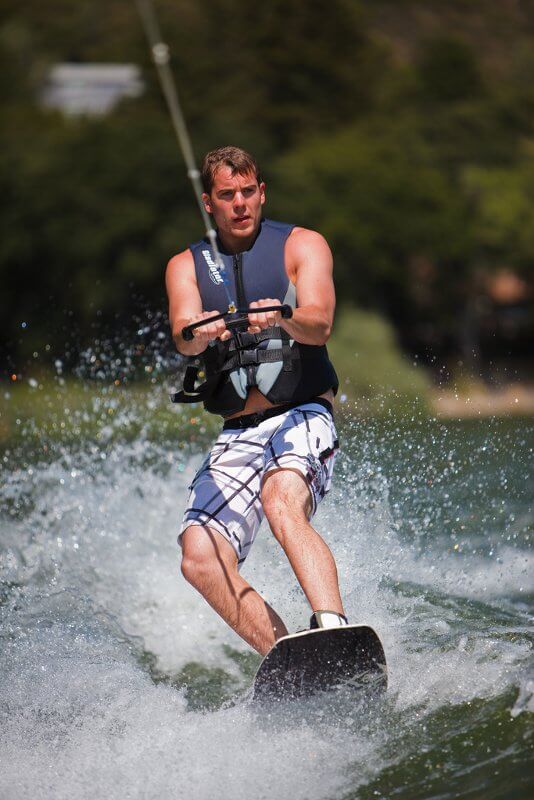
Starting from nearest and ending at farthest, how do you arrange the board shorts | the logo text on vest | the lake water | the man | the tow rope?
1. the lake water
2. the tow rope
3. the man
4. the board shorts
5. the logo text on vest

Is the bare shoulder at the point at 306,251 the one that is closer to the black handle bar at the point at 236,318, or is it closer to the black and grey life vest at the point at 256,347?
the black and grey life vest at the point at 256,347

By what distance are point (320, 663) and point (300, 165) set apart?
42.0m

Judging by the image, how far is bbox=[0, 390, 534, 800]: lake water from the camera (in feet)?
11.6

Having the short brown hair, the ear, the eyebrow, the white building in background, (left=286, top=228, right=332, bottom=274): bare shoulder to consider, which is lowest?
→ the white building in background

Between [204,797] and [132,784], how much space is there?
25cm

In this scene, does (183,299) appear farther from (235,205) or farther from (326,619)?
(326,619)

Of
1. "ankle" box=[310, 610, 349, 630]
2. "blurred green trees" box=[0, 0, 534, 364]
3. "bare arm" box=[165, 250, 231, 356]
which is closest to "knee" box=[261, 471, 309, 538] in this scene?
"ankle" box=[310, 610, 349, 630]

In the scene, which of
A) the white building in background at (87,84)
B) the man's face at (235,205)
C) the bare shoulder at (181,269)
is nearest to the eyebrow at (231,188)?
the man's face at (235,205)

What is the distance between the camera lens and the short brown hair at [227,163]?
4141 mm

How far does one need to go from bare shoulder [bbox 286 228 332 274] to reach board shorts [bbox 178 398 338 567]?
56 centimetres

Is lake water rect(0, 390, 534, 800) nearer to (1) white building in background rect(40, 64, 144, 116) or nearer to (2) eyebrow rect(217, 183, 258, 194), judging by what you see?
(2) eyebrow rect(217, 183, 258, 194)

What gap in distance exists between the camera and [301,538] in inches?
153

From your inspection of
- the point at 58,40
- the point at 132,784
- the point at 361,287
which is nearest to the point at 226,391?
the point at 132,784

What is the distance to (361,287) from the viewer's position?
40.6 metres
